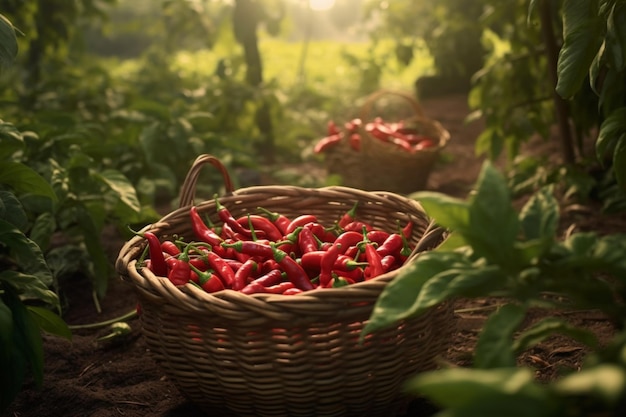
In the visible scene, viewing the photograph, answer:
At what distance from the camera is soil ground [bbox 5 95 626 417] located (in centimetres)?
264

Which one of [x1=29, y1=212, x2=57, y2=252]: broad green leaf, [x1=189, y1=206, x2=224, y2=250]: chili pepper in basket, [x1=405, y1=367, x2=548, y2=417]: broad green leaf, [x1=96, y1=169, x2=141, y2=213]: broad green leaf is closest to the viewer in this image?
[x1=405, y1=367, x2=548, y2=417]: broad green leaf

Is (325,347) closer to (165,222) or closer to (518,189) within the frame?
(165,222)

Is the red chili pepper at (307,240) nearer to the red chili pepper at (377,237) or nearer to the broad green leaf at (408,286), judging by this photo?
the red chili pepper at (377,237)

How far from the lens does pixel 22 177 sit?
2.52 metres

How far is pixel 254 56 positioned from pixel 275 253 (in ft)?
12.9

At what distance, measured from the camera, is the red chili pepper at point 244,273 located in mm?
2555

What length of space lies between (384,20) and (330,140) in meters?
3.12

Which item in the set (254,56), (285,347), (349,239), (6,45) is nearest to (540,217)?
(285,347)

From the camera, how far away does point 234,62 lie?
7152 mm

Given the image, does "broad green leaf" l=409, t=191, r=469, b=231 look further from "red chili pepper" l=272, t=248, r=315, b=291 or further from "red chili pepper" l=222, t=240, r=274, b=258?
"red chili pepper" l=222, t=240, r=274, b=258

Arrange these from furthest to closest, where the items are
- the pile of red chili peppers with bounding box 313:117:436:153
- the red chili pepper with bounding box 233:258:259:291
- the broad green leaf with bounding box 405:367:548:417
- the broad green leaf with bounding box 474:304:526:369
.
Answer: the pile of red chili peppers with bounding box 313:117:436:153
the red chili pepper with bounding box 233:258:259:291
the broad green leaf with bounding box 474:304:526:369
the broad green leaf with bounding box 405:367:548:417

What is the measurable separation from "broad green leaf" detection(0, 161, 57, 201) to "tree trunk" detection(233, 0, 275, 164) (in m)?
3.70

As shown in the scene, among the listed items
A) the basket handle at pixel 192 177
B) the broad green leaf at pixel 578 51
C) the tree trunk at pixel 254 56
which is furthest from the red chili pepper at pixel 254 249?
the tree trunk at pixel 254 56

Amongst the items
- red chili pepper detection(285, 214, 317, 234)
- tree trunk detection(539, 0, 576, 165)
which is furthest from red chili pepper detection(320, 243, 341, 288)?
tree trunk detection(539, 0, 576, 165)
